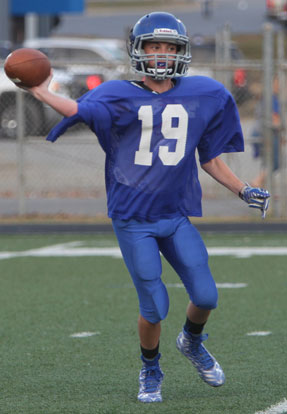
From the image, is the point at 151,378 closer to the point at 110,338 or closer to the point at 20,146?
the point at 110,338

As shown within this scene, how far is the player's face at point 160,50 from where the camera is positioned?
180 inches

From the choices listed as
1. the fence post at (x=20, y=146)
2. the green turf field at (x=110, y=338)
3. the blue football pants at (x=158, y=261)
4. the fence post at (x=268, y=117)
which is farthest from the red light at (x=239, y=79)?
the blue football pants at (x=158, y=261)

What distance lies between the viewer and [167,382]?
5039 millimetres

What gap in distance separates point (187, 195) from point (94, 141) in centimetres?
737

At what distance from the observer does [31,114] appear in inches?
524

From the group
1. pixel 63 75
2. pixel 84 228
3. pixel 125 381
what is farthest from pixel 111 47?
pixel 125 381

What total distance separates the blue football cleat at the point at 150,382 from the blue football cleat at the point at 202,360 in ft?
0.57

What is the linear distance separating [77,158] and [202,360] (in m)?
8.94

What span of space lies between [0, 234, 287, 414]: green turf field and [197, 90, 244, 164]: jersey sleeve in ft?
3.84

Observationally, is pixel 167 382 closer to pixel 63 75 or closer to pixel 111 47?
pixel 63 75

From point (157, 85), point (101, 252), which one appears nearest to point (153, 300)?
point (157, 85)

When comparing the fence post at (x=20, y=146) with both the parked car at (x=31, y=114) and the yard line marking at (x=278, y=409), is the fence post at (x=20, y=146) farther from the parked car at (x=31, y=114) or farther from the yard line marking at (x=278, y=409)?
the yard line marking at (x=278, y=409)

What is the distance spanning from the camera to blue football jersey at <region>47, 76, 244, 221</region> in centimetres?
452

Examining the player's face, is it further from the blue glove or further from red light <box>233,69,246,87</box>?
red light <box>233,69,246,87</box>
